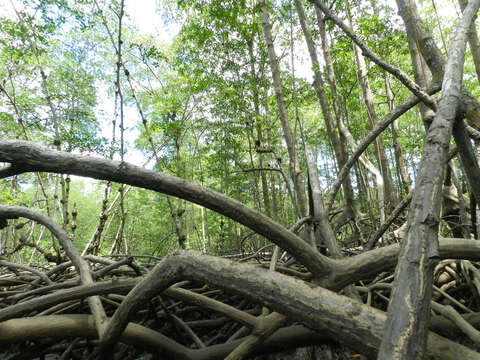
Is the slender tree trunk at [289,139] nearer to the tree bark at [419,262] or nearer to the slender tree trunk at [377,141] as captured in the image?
the tree bark at [419,262]

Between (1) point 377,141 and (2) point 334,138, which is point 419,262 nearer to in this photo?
(2) point 334,138

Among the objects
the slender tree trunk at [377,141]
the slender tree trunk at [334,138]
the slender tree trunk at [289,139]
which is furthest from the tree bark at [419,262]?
the slender tree trunk at [377,141]

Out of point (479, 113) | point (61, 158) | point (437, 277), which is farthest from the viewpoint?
point (437, 277)

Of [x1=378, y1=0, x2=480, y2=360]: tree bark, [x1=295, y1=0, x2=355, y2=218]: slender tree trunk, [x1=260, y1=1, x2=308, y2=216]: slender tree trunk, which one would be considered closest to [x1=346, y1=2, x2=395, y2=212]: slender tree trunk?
[x1=295, y1=0, x2=355, y2=218]: slender tree trunk

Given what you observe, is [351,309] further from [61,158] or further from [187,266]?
[61,158]

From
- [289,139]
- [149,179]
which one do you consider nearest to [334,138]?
[289,139]

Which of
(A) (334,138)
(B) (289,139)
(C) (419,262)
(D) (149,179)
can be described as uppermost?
(A) (334,138)

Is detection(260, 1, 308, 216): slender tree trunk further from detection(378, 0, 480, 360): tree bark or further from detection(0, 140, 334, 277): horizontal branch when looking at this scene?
detection(378, 0, 480, 360): tree bark

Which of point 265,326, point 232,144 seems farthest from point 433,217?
point 232,144

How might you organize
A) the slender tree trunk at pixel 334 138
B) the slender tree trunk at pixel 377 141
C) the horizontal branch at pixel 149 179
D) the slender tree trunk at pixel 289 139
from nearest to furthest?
the horizontal branch at pixel 149 179 → the slender tree trunk at pixel 289 139 → the slender tree trunk at pixel 334 138 → the slender tree trunk at pixel 377 141

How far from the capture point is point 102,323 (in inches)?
34.7

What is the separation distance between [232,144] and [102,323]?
30.5 ft

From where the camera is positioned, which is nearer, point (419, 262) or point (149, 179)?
point (419, 262)

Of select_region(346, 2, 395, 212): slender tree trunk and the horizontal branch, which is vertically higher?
select_region(346, 2, 395, 212): slender tree trunk
